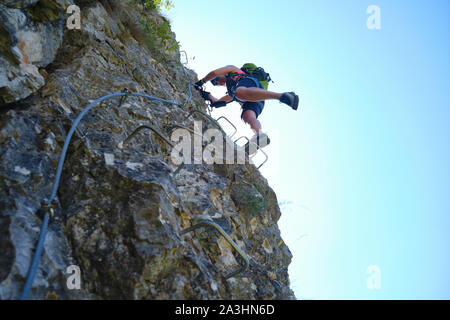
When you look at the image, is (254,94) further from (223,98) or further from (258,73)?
(223,98)

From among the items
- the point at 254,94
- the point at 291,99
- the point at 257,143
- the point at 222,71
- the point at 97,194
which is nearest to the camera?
the point at 97,194

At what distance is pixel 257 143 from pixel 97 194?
10.6ft

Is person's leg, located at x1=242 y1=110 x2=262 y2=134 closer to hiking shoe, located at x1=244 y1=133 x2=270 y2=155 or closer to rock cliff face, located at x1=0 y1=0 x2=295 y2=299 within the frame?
hiking shoe, located at x1=244 y1=133 x2=270 y2=155

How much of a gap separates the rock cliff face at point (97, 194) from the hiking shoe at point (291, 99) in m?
1.68

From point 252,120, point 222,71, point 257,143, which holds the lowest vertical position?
point 257,143

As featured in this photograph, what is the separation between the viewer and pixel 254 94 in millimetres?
4816

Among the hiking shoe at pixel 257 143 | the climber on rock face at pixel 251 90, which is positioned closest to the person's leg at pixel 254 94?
the climber on rock face at pixel 251 90

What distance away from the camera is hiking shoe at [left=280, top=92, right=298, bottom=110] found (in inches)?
175

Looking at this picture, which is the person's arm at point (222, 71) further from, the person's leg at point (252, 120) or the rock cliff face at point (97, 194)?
the rock cliff face at point (97, 194)

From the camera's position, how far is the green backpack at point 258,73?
517 cm

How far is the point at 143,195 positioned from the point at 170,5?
5811 mm

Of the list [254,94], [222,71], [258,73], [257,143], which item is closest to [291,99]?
[254,94]
